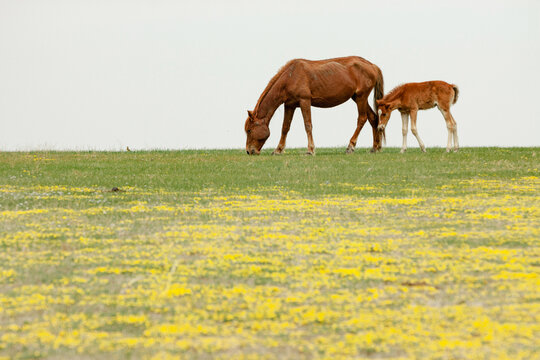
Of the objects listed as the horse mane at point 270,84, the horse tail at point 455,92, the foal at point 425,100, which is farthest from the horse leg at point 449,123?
the horse mane at point 270,84

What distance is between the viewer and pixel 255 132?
19.3 metres

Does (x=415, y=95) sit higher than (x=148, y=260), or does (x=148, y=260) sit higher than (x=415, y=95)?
(x=415, y=95)

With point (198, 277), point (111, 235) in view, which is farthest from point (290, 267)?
point (111, 235)

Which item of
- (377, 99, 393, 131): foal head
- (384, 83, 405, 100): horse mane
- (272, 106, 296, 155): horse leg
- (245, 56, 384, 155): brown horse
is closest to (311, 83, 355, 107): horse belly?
(245, 56, 384, 155): brown horse

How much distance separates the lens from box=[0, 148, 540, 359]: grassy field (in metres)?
4.01

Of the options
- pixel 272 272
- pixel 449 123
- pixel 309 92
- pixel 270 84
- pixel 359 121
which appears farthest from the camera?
pixel 359 121

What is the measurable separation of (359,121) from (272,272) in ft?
49.5

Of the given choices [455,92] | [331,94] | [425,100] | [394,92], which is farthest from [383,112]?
[455,92]

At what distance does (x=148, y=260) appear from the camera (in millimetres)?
5934

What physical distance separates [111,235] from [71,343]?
10.3 feet

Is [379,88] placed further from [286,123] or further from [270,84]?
[270,84]

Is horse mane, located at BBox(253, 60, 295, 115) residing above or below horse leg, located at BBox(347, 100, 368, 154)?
above

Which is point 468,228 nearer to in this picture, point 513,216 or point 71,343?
point 513,216

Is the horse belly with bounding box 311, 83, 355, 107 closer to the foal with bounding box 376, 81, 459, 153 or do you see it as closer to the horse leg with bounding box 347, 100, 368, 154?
the horse leg with bounding box 347, 100, 368, 154
